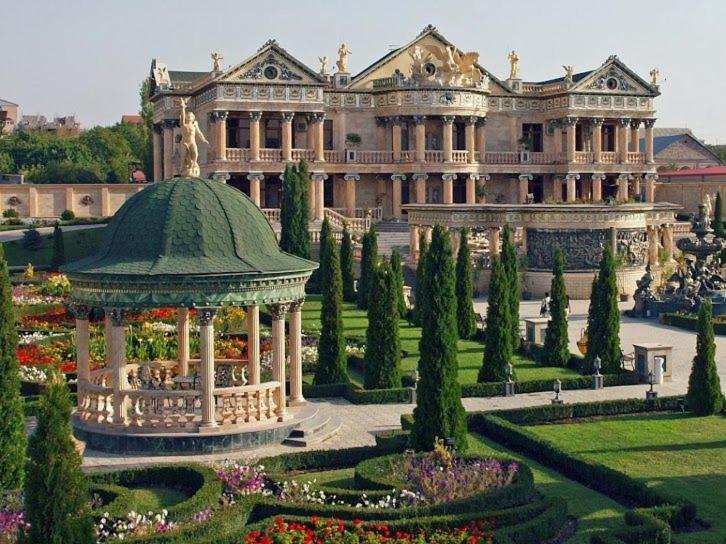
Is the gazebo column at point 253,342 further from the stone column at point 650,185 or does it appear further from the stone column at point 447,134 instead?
the stone column at point 650,185

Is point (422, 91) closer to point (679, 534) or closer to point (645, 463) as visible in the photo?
point (645, 463)

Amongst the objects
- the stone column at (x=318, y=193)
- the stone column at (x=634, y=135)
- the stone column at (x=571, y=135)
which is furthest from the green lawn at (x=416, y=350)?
the stone column at (x=634, y=135)

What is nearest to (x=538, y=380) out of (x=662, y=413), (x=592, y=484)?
(x=662, y=413)

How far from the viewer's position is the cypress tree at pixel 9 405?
66.3ft

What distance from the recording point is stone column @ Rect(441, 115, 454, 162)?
65.5 m

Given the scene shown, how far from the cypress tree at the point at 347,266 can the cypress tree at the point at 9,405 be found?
26699mm

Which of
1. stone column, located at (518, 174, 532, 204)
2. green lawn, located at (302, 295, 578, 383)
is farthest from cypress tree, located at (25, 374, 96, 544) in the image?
stone column, located at (518, 174, 532, 204)

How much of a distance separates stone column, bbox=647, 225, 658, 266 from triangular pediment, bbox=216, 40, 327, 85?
1926 centimetres

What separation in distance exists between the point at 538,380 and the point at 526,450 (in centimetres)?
697

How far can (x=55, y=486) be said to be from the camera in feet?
48.5

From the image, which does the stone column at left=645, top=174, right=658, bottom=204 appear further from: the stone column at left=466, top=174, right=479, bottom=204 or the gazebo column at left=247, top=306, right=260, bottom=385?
the gazebo column at left=247, top=306, right=260, bottom=385

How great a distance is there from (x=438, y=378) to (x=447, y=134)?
44.7 m

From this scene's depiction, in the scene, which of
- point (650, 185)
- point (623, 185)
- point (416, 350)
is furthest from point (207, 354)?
point (650, 185)

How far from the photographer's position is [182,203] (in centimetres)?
2369
